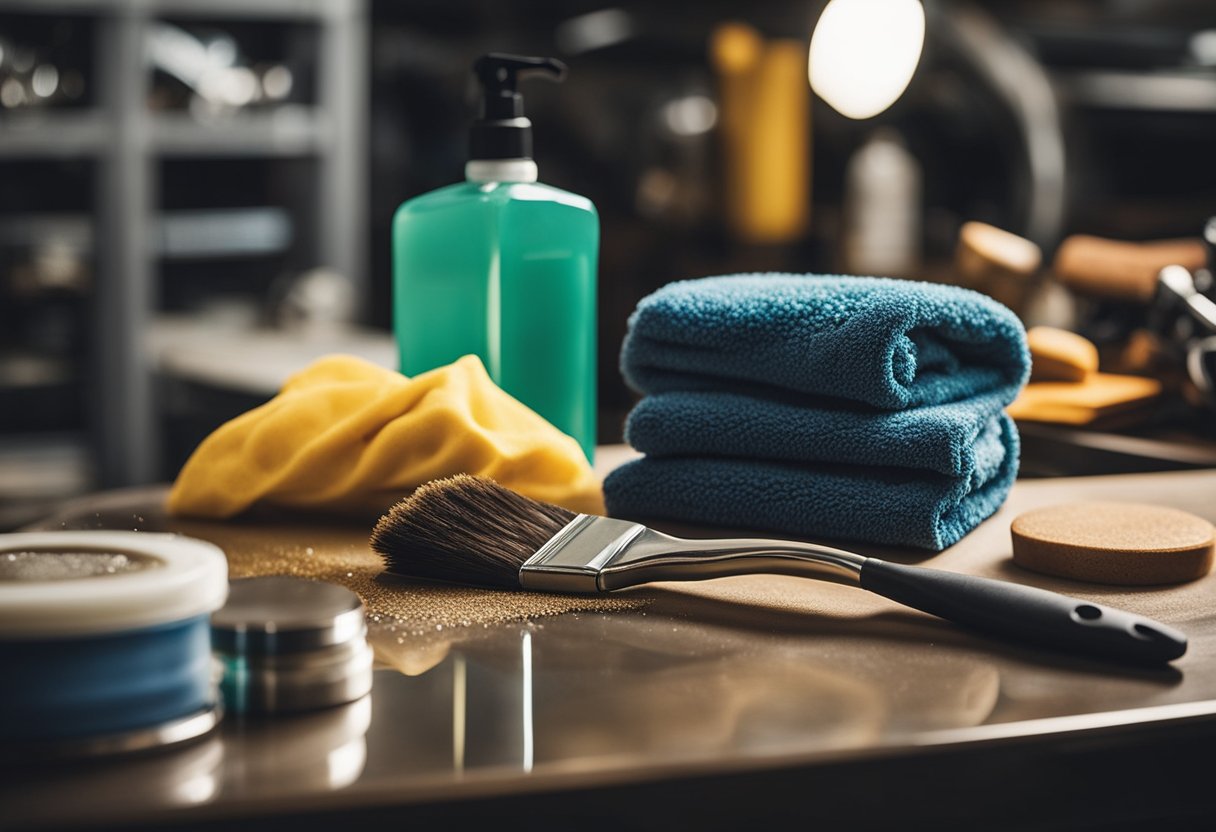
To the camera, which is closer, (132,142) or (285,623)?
(285,623)

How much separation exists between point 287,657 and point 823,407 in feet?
0.98

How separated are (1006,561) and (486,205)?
1.01 ft

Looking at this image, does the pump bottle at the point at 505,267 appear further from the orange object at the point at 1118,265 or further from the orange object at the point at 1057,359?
the orange object at the point at 1118,265

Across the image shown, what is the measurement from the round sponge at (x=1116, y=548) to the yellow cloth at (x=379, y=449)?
0.22 m

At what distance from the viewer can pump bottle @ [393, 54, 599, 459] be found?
0.67 meters

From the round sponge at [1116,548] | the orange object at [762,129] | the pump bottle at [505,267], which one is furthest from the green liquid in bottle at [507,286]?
the orange object at [762,129]

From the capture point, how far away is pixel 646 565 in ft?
1.65

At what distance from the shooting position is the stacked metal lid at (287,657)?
380mm

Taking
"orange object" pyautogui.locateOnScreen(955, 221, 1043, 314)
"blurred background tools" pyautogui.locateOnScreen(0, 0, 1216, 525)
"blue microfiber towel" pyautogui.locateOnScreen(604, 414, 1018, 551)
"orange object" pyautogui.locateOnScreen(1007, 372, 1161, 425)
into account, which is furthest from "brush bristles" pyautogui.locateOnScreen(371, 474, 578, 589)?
"blurred background tools" pyautogui.locateOnScreen(0, 0, 1216, 525)

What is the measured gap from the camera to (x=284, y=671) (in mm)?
382

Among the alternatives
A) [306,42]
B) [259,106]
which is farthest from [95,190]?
[306,42]

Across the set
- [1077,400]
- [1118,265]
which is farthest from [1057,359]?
[1118,265]

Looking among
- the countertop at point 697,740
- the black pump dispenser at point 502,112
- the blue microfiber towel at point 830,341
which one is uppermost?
the black pump dispenser at point 502,112

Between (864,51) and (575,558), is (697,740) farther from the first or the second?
(864,51)
